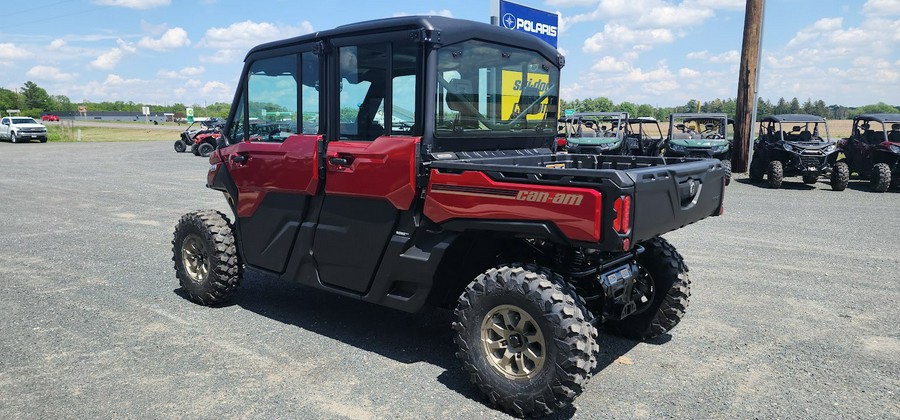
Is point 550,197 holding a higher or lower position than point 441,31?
lower

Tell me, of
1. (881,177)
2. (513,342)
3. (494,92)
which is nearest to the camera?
(513,342)

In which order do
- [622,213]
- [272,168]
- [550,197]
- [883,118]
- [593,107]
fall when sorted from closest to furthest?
[622,213] → [550,197] → [272,168] → [883,118] → [593,107]

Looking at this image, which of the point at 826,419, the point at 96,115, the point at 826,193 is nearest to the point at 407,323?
the point at 826,419

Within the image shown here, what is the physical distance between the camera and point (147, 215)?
10.9 meters

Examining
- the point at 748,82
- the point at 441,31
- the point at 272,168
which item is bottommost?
the point at 272,168

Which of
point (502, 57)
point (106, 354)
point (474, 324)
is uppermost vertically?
point (502, 57)

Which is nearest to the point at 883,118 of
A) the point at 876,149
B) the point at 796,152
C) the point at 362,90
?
the point at 876,149

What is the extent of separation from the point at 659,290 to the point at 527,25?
33.7 ft

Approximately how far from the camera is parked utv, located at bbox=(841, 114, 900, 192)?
1421 cm

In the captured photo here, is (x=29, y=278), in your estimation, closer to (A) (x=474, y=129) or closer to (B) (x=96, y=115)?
(A) (x=474, y=129)

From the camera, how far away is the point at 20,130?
3584 cm

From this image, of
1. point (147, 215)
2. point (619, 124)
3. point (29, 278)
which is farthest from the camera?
point (619, 124)

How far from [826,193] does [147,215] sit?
13928 mm

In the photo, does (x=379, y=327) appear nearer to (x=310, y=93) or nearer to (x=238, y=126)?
(x=310, y=93)
